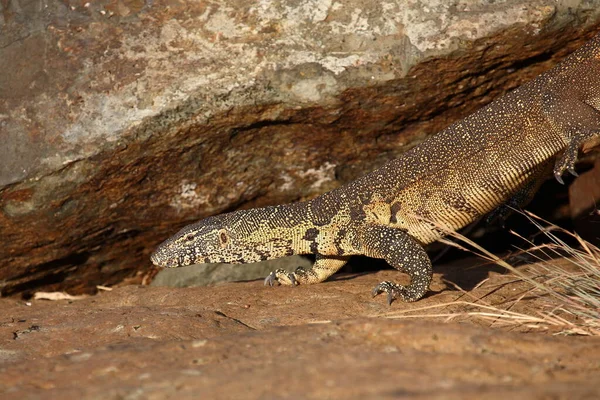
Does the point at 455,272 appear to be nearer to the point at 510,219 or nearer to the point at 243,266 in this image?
the point at 510,219

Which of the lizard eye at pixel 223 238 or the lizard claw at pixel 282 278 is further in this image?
the lizard claw at pixel 282 278

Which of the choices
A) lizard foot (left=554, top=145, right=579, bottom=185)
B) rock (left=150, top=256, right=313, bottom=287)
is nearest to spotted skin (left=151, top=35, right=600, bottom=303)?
lizard foot (left=554, top=145, right=579, bottom=185)

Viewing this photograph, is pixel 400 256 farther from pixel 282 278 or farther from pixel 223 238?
pixel 223 238

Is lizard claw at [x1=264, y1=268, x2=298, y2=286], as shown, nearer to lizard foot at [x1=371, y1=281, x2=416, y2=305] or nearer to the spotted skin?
the spotted skin

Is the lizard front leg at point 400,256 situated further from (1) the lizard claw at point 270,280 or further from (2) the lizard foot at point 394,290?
(1) the lizard claw at point 270,280

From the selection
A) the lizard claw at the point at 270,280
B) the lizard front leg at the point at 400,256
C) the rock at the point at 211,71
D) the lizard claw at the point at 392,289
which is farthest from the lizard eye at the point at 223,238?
the lizard claw at the point at 392,289

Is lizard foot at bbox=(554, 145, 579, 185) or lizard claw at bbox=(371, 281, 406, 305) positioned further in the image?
lizard claw at bbox=(371, 281, 406, 305)

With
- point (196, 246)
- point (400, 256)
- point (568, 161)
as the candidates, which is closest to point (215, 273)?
point (196, 246)

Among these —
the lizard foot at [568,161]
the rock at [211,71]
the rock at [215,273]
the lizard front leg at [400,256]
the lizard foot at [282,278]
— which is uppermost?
the rock at [211,71]
